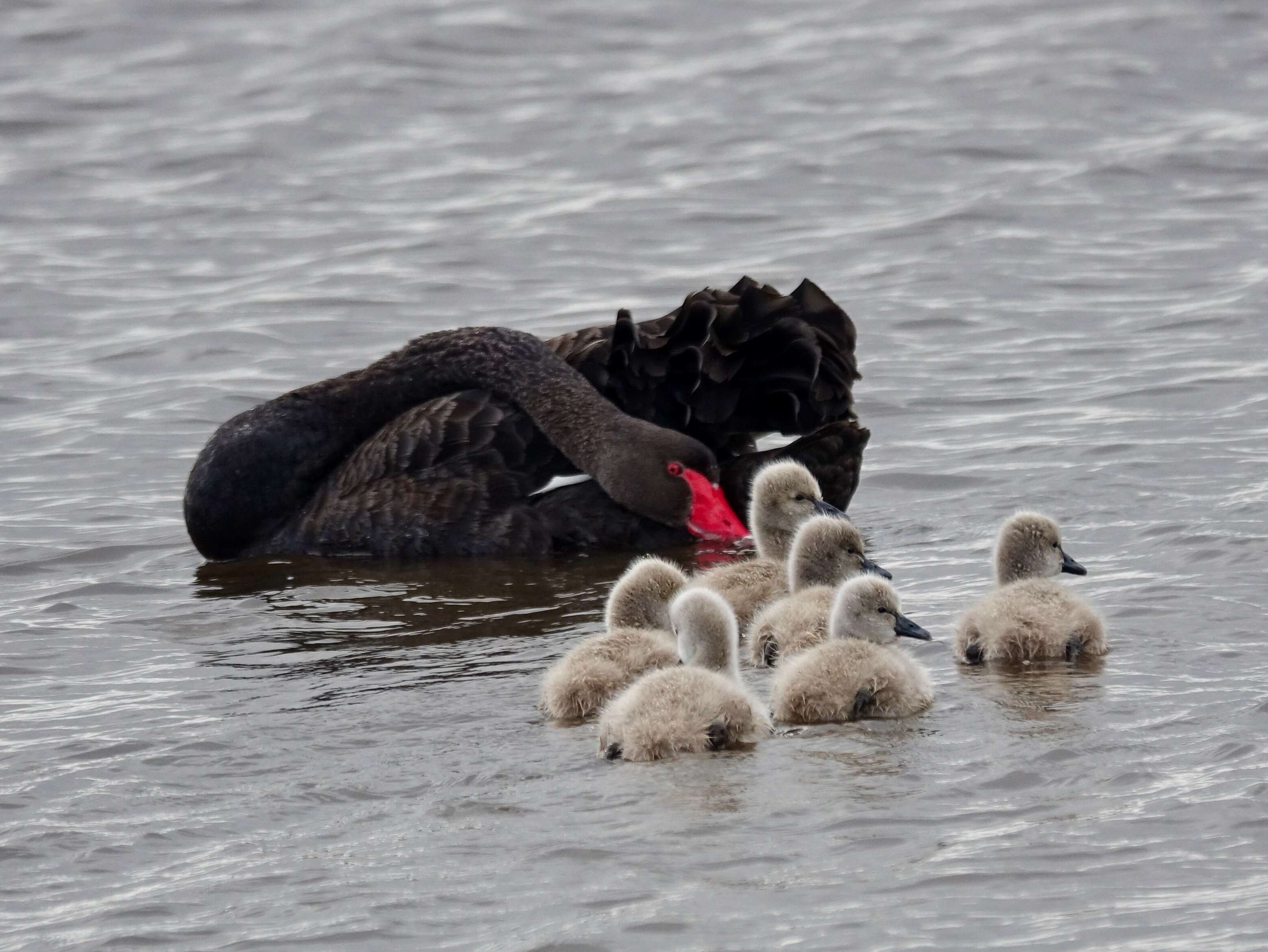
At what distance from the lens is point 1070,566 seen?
6.60 metres

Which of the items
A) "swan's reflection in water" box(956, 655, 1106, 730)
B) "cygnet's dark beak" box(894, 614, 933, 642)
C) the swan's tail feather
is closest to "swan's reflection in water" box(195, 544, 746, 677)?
the swan's tail feather

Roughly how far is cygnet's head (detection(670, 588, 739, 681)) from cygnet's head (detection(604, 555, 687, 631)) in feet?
2.03

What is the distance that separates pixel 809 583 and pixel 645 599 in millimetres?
720

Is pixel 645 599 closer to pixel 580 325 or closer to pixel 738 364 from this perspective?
pixel 738 364

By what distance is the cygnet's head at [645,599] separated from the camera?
6348 mm

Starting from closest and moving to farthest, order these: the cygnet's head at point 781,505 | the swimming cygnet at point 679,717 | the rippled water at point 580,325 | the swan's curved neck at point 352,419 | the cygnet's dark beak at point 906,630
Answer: the rippled water at point 580,325
the swimming cygnet at point 679,717
the cygnet's dark beak at point 906,630
the cygnet's head at point 781,505
the swan's curved neck at point 352,419

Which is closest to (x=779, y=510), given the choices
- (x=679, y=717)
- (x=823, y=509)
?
(x=823, y=509)

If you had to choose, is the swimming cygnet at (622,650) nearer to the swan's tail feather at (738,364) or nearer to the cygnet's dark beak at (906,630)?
the cygnet's dark beak at (906,630)

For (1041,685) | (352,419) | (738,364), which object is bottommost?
(1041,685)

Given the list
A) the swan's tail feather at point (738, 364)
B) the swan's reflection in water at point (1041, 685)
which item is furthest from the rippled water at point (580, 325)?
the swan's tail feather at point (738, 364)

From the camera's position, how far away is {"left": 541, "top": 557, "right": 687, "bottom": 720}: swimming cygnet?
569 cm

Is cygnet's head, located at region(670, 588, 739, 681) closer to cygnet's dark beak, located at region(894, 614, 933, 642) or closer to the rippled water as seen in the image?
the rippled water

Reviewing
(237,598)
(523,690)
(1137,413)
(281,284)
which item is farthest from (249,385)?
(523,690)

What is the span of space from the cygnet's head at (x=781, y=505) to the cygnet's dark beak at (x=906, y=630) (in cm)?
150
